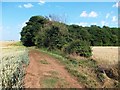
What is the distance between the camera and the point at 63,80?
11.6 meters

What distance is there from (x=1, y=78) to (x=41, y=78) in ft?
16.8

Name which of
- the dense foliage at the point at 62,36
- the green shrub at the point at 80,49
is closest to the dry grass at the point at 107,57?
the green shrub at the point at 80,49

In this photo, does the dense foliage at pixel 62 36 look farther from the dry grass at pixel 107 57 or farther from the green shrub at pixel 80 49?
the dry grass at pixel 107 57

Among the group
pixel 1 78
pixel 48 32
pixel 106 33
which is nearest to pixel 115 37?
pixel 106 33

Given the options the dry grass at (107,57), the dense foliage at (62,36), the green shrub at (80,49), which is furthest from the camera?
the dense foliage at (62,36)

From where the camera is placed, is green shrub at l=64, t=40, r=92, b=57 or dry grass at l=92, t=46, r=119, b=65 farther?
green shrub at l=64, t=40, r=92, b=57

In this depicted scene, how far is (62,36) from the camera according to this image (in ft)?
113

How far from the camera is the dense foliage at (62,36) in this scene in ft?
89.9

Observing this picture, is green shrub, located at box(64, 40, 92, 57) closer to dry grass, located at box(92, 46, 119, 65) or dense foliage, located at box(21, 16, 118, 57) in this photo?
dense foliage, located at box(21, 16, 118, 57)

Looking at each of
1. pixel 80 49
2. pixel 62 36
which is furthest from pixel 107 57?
pixel 62 36

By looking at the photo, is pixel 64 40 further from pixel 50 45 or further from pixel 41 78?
pixel 41 78

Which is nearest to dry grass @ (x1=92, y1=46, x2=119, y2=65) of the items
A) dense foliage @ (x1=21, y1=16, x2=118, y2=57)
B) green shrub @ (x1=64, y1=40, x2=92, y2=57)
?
green shrub @ (x1=64, y1=40, x2=92, y2=57)

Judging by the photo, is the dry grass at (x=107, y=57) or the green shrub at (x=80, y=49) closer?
the dry grass at (x=107, y=57)

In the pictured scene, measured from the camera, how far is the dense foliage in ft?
89.9
